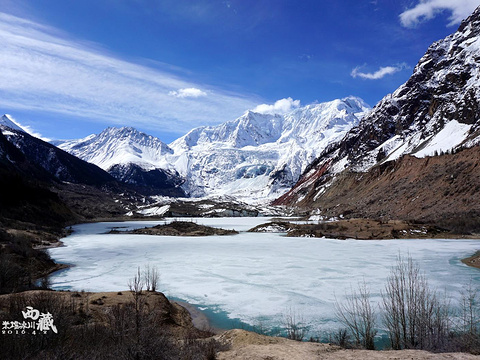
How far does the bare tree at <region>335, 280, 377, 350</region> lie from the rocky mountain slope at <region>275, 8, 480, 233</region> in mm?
38773

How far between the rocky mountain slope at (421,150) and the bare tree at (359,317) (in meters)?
38.8

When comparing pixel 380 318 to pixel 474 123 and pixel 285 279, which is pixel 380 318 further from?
pixel 474 123

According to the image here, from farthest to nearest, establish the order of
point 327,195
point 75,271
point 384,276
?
point 327,195 → point 75,271 → point 384,276

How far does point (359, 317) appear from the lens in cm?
1205

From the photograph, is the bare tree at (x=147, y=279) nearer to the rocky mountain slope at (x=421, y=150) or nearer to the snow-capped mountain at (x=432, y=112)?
the rocky mountain slope at (x=421, y=150)

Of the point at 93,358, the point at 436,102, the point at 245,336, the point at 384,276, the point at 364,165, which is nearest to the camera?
the point at 93,358

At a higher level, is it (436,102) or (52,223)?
(436,102)

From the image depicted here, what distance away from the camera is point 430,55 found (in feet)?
382

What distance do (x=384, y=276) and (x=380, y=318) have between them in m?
7.97

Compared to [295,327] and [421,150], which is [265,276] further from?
[421,150]

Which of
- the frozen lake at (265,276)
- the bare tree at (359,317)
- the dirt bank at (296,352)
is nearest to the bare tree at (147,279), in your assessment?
the frozen lake at (265,276)

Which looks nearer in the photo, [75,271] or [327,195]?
[75,271]

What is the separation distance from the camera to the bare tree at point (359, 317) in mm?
10102

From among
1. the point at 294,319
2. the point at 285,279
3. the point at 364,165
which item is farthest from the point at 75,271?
the point at 364,165
